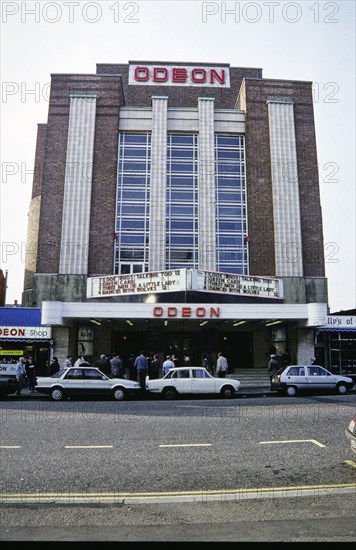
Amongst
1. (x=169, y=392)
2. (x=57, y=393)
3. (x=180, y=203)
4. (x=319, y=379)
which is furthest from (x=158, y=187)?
(x=57, y=393)

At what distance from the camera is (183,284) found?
78.8 feet

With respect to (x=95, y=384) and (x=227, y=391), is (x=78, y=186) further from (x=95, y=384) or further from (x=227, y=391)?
(x=227, y=391)

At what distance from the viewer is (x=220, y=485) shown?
623cm

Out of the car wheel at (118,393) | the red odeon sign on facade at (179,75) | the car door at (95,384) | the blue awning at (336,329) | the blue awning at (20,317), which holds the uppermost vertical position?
the red odeon sign on facade at (179,75)

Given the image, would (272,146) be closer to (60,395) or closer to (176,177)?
(176,177)

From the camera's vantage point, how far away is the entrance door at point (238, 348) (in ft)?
94.6

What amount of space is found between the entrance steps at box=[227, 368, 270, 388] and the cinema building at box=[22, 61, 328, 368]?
2060 millimetres

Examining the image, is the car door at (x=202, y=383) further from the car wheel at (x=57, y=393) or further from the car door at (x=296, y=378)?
the car wheel at (x=57, y=393)

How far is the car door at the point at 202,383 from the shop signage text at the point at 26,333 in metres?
11.5

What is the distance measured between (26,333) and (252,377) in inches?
520

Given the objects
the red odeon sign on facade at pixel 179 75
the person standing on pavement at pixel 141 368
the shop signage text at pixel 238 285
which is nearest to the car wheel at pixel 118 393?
the person standing on pavement at pixel 141 368

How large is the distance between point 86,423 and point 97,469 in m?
4.37

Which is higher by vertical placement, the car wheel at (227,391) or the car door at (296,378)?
the car door at (296,378)
